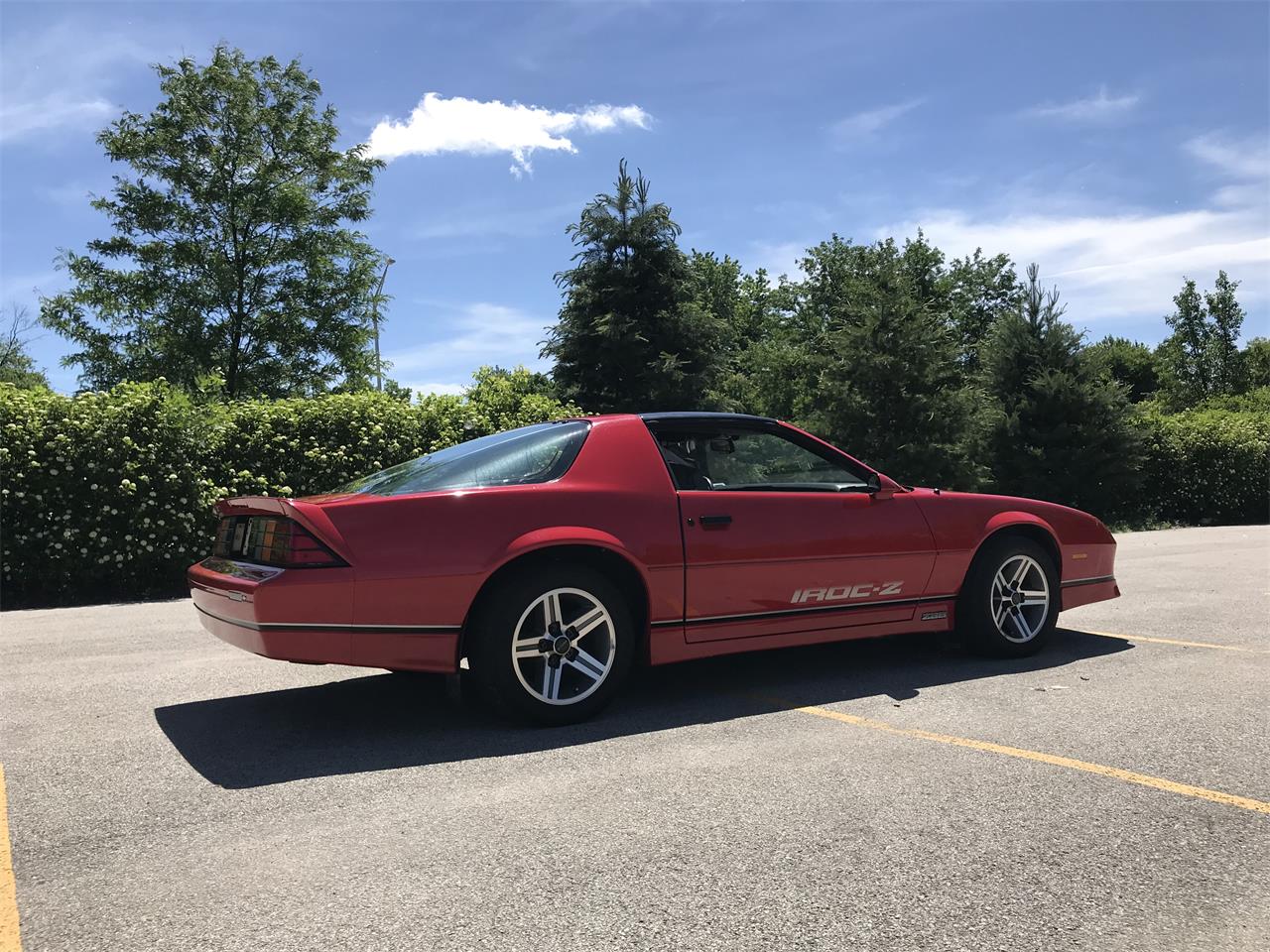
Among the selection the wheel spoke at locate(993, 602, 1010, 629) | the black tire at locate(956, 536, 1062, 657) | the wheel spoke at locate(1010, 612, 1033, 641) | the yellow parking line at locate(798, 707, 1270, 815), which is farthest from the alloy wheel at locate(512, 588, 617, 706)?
the wheel spoke at locate(1010, 612, 1033, 641)

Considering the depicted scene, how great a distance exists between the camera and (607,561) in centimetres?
441

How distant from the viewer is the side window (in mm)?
4852

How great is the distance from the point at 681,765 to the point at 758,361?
32303 millimetres

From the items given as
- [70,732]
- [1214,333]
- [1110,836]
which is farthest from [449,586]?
[1214,333]

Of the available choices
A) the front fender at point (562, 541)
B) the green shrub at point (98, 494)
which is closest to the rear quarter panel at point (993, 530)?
the front fender at point (562, 541)

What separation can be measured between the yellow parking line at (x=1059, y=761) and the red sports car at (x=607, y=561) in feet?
2.06

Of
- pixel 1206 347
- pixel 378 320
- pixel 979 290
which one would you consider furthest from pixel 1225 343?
pixel 378 320

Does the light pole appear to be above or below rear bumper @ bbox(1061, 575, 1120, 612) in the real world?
above

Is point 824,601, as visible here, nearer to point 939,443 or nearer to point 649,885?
point 649,885

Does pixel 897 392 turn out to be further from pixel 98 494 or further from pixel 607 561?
pixel 607 561

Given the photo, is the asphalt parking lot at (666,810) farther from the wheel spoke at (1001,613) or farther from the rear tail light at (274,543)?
the rear tail light at (274,543)

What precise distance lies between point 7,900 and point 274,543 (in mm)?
1744

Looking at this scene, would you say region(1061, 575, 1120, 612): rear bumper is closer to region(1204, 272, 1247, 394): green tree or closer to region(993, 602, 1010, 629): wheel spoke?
region(993, 602, 1010, 629): wheel spoke

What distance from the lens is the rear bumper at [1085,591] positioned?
5.92 metres
